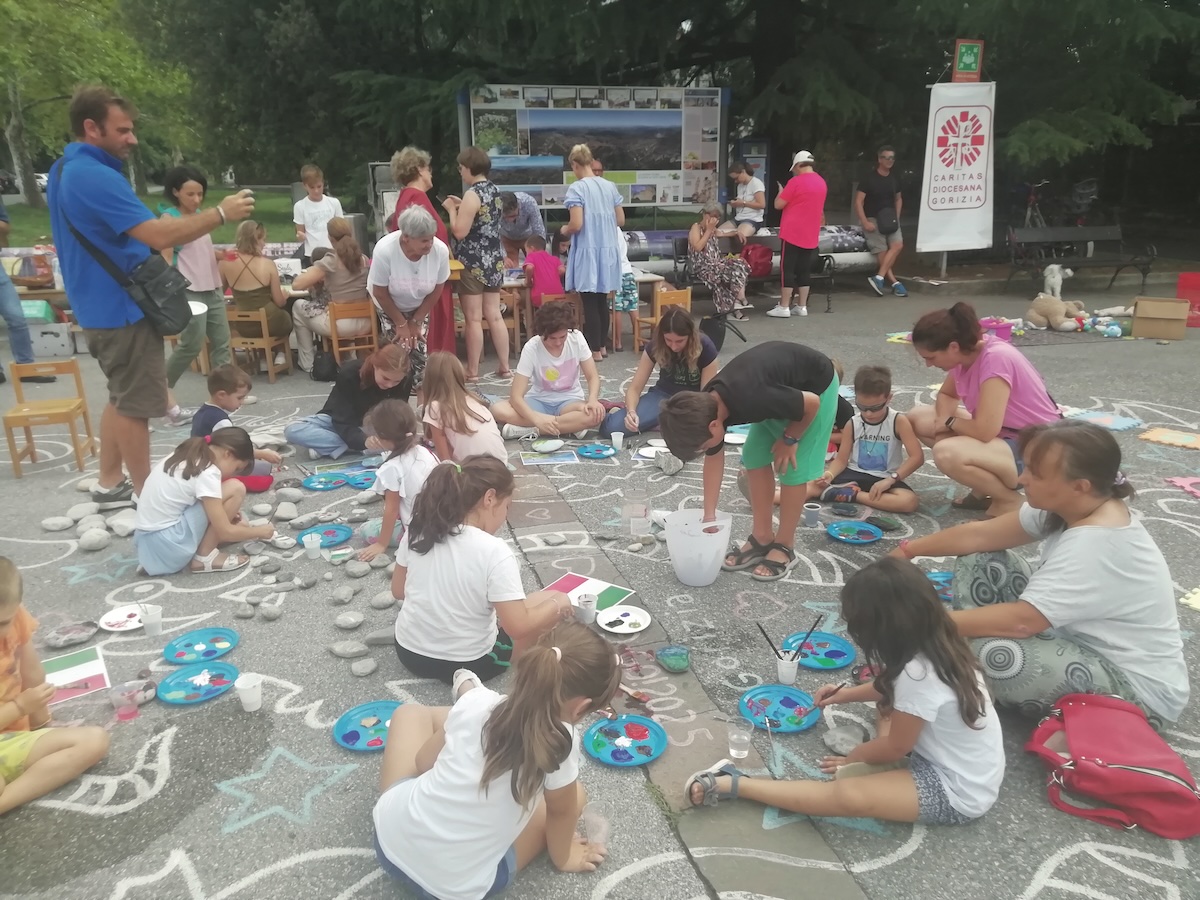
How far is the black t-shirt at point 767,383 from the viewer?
3.54 m

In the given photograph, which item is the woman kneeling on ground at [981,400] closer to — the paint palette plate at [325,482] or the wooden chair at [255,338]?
the paint palette plate at [325,482]

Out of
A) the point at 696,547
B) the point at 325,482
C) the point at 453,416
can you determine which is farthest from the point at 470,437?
the point at 696,547

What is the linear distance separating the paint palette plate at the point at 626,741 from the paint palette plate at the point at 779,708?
0.34m

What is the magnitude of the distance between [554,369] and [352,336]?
92.1 inches

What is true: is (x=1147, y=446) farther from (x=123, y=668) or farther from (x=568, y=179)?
(x=568, y=179)

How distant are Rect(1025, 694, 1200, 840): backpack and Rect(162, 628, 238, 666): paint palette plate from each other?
115 inches

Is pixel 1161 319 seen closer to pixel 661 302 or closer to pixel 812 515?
pixel 661 302

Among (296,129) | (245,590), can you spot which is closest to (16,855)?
(245,590)

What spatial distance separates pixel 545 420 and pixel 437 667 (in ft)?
9.31

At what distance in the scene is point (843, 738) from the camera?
2787 mm

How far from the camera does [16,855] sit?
2.40 meters

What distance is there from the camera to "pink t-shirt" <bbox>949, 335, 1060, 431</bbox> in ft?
13.7

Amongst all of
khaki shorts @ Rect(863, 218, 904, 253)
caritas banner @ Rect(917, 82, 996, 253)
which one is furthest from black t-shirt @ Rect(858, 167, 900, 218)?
caritas banner @ Rect(917, 82, 996, 253)

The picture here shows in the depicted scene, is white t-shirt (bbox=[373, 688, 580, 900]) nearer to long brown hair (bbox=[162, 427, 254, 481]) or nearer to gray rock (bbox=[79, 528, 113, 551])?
long brown hair (bbox=[162, 427, 254, 481])
